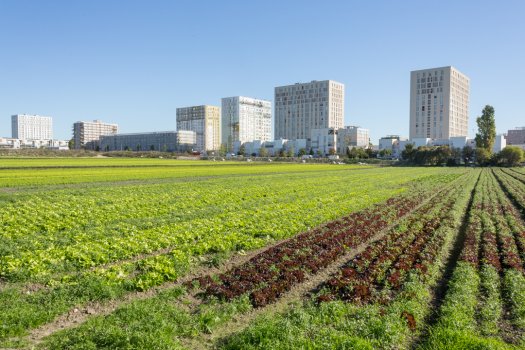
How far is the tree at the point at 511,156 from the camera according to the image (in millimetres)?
132750

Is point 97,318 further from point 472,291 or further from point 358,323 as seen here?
point 472,291

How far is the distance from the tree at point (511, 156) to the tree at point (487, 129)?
7397 mm

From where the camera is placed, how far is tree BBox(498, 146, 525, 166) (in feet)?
436

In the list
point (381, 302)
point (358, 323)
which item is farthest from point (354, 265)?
point (358, 323)

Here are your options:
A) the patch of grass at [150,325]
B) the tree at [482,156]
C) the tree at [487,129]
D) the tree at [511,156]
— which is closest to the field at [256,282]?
the patch of grass at [150,325]

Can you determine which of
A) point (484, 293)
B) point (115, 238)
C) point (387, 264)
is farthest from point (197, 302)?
point (484, 293)

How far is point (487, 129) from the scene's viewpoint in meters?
145

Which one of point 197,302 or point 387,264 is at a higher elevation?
point 387,264

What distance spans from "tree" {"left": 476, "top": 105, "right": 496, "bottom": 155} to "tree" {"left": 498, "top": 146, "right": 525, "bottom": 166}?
740 centimetres

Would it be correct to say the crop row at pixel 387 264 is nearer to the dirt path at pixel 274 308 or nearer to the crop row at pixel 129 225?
the dirt path at pixel 274 308

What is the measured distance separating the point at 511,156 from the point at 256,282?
5781 inches

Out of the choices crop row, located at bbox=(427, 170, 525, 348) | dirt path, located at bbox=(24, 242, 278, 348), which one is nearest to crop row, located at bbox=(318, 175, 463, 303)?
crop row, located at bbox=(427, 170, 525, 348)

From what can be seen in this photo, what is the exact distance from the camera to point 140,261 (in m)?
14.1

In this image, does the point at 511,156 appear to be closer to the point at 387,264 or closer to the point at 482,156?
the point at 482,156
